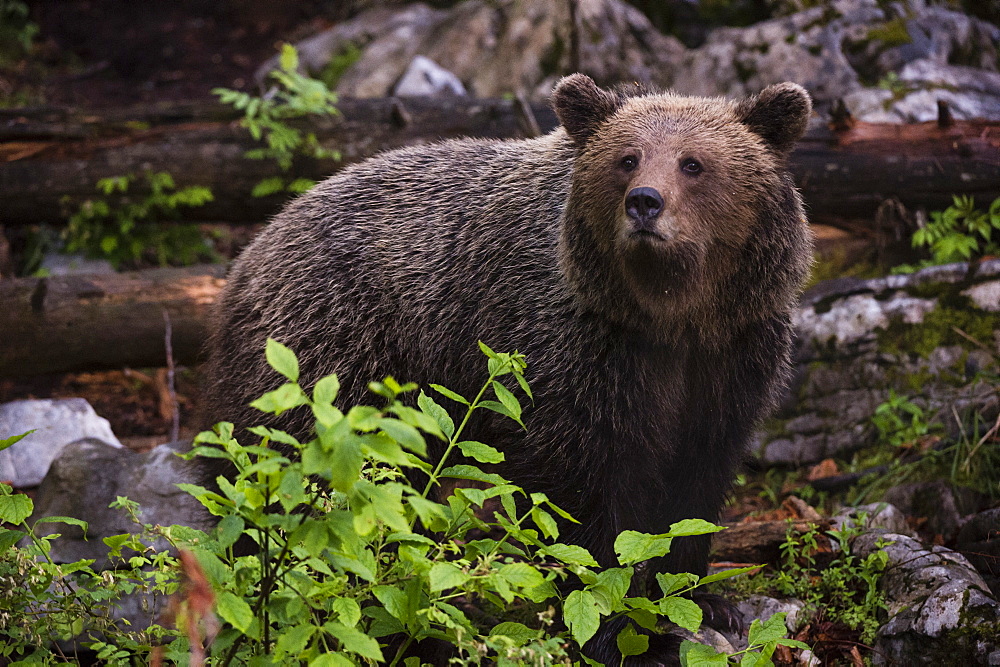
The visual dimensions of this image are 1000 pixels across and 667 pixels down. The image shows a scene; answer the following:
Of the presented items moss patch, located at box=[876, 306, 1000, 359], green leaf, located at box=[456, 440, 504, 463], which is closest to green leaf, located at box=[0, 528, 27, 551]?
green leaf, located at box=[456, 440, 504, 463]

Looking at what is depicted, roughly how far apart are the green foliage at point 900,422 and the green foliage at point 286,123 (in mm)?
4929

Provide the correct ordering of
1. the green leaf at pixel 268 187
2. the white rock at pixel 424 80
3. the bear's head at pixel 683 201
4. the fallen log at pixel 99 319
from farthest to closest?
the white rock at pixel 424 80 → the green leaf at pixel 268 187 → the fallen log at pixel 99 319 → the bear's head at pixel 683 201

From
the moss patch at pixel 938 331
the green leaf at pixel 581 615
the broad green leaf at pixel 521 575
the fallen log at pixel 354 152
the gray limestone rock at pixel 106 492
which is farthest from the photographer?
the fallen log at pixel 354 152

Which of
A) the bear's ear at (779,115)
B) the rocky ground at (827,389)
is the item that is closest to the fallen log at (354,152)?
the rocky ground at (827,389)

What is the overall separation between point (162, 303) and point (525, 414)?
408 cm

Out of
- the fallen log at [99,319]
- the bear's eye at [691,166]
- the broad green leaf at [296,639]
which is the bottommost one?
the fallen log at [99,319]

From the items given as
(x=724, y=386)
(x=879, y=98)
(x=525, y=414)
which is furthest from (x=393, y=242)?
(x=879, y=98)

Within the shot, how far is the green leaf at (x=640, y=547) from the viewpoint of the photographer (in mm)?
2982

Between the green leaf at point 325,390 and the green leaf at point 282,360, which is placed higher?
the green leaf at point 282,360

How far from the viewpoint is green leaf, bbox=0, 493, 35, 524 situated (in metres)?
3.00

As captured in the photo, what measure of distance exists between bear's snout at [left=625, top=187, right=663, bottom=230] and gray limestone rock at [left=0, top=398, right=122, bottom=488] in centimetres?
456

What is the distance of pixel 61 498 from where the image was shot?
5.90 meters

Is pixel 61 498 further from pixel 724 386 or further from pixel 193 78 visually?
pixel 193 78

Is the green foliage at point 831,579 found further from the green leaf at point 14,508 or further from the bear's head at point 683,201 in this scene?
the green leaf at point 14,508
